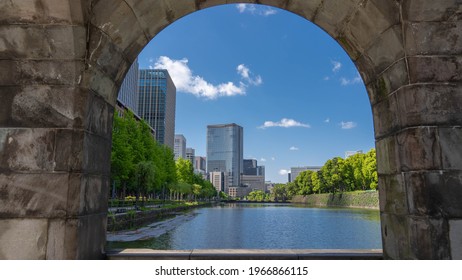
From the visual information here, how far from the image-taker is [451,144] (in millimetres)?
3916

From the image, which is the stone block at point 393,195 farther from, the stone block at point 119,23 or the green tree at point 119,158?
the green tree at point 119,158

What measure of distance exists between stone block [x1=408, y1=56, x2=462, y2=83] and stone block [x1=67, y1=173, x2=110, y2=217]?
4.42 metres

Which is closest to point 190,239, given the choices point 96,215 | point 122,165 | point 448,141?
point 122,165

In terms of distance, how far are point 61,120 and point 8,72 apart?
3.37 feet

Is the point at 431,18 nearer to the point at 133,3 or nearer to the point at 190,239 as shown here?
the point at 133,3

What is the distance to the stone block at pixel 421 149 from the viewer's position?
3.90m

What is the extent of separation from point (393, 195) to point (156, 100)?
175652 mm

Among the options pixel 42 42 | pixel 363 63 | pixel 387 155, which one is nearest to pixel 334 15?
pixel 363 63

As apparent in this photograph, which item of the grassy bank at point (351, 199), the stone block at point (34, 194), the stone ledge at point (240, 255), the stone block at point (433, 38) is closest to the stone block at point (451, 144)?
the stone block at point (433, 38)

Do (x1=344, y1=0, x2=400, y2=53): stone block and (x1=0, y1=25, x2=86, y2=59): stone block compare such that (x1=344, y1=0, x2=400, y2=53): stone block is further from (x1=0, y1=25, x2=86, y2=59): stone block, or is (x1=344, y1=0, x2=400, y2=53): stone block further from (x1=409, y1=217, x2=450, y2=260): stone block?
(x1=0, y1=25, x2=86, y2=59): stone block

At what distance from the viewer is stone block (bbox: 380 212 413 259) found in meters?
4.06

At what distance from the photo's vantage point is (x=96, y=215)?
450 centimetres

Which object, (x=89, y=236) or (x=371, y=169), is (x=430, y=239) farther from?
(x=371, y=169)

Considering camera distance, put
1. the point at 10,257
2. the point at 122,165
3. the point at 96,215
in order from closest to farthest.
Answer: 1. the point at 10,257
2. the point at 96,215
3. the point at 122,165
